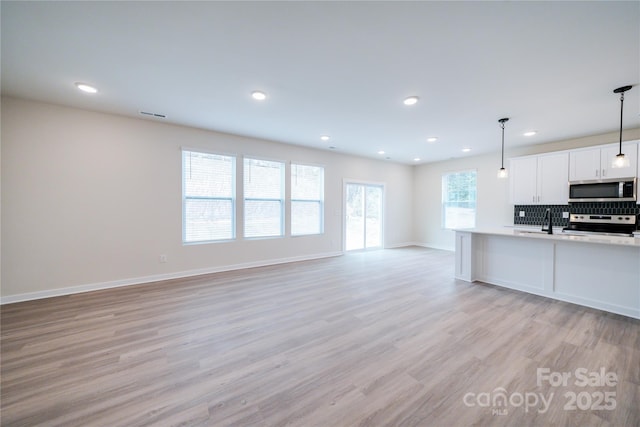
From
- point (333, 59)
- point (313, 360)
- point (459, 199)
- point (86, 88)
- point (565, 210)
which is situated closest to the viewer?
point (313, 360)

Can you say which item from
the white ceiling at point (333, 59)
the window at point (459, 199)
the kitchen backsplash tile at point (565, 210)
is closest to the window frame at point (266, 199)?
the white ceiling at point (333, 59)

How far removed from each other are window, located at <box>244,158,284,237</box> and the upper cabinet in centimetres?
606

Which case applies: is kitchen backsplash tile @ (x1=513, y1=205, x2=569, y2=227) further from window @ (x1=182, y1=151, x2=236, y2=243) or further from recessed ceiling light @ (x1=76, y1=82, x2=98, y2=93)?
recessed ceiling light @ (x1=76, y1=82, x2=98, y2=93)

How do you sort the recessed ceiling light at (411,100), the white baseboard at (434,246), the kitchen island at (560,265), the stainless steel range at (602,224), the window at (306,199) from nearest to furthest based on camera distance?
the kitchen island at (560,265), the recessed ceiling light at (411,100), the stainless steel range at (602,224), the window at (306,199), the white baseboard at (434,246)

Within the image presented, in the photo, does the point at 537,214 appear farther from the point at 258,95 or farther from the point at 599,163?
the point at 258,95

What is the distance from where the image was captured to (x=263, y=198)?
5.56 metres

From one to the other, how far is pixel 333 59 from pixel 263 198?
11.8 feet

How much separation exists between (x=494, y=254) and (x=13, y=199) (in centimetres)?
737

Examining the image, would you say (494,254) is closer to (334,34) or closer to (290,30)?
(334,34)

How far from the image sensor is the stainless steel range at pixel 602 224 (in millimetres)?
4512

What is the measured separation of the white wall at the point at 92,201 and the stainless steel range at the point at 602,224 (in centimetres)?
681

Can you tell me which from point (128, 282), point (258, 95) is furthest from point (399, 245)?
point (128, 282)

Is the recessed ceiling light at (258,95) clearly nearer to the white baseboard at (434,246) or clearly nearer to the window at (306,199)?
the window at (306,199)

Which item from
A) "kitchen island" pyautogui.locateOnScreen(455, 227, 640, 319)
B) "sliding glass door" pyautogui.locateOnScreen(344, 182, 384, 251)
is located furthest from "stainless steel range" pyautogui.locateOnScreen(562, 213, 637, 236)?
"sliding glass door" pyautogui.locateOnScreen(344, 182, 384, 251)
